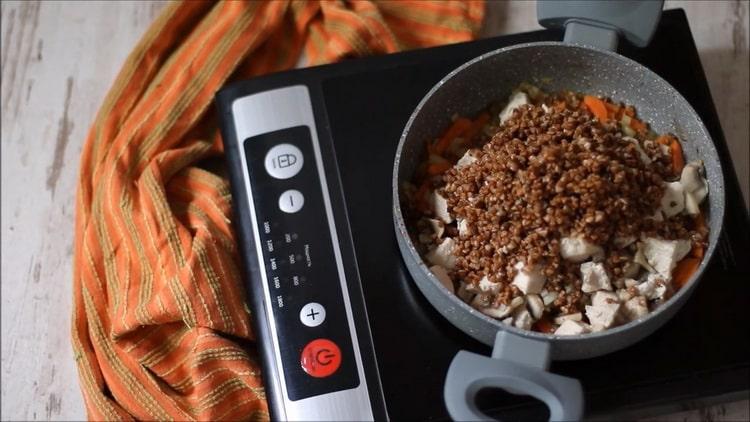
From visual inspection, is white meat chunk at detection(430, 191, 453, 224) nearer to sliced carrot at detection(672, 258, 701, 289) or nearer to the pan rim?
the pan rim

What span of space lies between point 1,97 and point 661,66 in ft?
2.41

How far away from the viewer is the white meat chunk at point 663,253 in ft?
2.07

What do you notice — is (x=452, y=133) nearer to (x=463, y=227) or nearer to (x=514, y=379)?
(x=463, y=227)

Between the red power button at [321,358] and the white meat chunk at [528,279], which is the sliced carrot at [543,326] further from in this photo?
the red power button at [321,358]

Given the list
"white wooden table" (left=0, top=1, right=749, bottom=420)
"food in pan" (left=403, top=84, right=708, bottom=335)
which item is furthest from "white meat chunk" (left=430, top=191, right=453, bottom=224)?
"white wooden table" (left=0, top=1, right=749, bottom=420)

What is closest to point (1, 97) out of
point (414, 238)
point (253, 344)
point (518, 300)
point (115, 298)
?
point (115, 298)

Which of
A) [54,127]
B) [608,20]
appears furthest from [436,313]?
[54,127]

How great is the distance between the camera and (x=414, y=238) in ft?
2.26

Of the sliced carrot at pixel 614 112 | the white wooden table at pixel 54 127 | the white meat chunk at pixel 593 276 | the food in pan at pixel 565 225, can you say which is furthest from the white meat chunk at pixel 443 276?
the white wooden table at pixel 54 127

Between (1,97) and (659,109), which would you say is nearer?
(659,109)

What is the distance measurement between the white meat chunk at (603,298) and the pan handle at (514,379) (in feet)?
0.25

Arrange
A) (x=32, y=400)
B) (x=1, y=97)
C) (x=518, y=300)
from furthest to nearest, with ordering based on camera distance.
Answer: (x=1, y=97) < (x=32, y=400) < (x=518, y=300)

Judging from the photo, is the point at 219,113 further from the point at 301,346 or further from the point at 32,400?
the point at 32,400

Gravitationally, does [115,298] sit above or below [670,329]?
above
